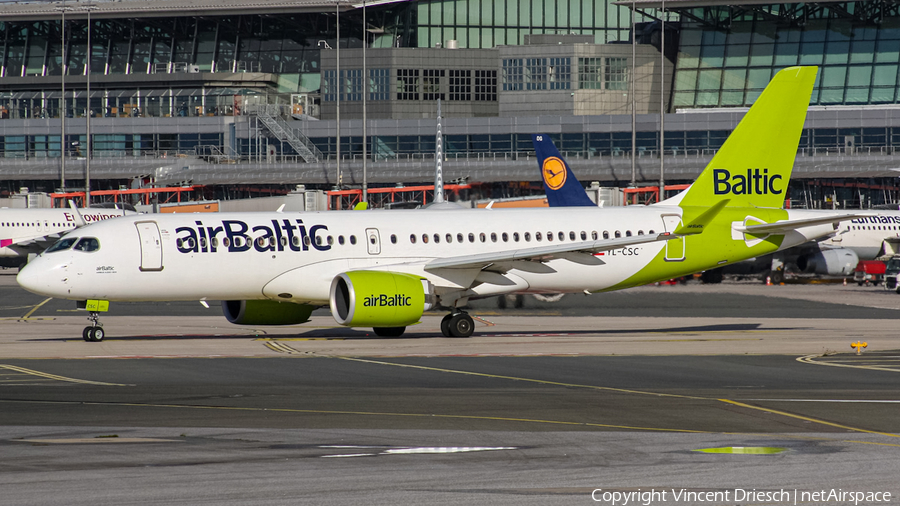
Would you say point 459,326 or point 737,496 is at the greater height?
point 737,496

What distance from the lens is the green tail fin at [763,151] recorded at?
110ft

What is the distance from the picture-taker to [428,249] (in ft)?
103

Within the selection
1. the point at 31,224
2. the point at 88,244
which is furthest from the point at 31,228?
the point at 88,244

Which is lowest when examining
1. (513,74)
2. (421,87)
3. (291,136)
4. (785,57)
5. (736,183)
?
(736,183)

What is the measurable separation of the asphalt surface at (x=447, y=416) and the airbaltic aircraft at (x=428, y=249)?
4.34 feet

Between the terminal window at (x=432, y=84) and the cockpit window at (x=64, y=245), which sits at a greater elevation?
the terminal window at (x=432, y=84)

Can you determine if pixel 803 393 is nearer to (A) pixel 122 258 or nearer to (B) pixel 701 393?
(B) pixel 701 393

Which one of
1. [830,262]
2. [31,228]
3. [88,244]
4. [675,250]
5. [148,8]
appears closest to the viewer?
[88,244]

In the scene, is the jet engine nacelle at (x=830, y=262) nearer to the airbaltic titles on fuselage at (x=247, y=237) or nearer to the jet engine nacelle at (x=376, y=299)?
the jet engine nacelle at (x=376, y=299)

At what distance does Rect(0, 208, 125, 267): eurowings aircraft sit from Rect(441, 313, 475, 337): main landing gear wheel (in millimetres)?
42159

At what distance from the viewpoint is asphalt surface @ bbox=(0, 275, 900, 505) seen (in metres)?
11.0

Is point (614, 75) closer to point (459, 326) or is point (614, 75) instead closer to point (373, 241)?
point (373, 241)

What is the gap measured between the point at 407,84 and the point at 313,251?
88.4 metres

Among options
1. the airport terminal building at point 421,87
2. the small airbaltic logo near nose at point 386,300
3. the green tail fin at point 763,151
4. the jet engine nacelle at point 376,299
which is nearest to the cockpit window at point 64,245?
the jet engine nacelle at point 376,299
